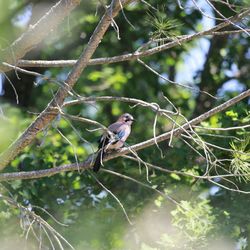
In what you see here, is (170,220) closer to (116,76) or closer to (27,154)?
(27,154)

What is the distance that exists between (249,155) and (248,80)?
5627mm

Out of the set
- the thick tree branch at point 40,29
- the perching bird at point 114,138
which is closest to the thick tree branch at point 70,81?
the thick tree branch at point 40,29

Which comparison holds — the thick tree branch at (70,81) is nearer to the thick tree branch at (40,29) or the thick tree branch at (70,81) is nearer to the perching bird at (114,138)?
the thick tree branch at (40,29)

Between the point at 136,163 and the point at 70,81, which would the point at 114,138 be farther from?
the point at 136,163

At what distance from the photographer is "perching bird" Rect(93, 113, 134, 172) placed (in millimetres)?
6131

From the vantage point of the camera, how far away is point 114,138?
5480 mm

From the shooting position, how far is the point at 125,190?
8359 millimetres

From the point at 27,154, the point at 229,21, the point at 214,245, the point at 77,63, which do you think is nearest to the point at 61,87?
the point at 77,63

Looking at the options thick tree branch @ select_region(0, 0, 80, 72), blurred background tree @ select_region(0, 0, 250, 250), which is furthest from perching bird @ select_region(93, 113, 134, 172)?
thick tree branch @ select_region(0, 0, 80, 72)

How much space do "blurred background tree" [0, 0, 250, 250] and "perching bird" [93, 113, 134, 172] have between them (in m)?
0.28

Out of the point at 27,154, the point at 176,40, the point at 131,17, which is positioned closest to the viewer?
the point at 176,40

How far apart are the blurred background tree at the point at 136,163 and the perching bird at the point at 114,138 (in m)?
0.28

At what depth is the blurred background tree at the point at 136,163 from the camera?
7285 millimetres

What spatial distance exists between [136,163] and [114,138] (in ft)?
9.20
